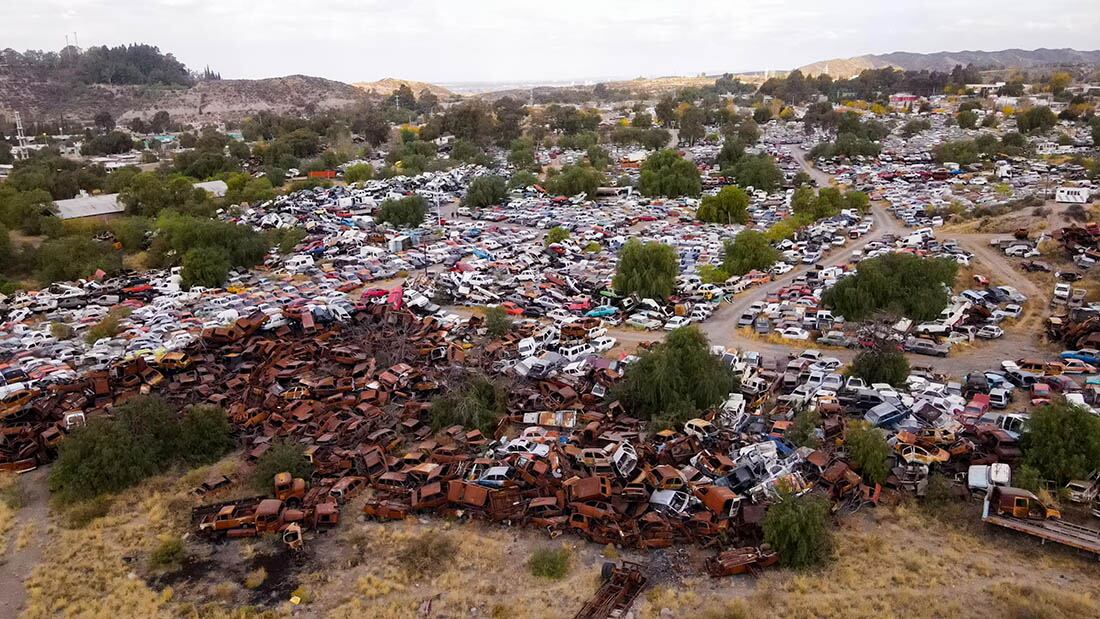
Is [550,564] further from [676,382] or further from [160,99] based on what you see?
[160,99]

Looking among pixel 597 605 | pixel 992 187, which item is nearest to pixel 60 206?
pixel 597 605

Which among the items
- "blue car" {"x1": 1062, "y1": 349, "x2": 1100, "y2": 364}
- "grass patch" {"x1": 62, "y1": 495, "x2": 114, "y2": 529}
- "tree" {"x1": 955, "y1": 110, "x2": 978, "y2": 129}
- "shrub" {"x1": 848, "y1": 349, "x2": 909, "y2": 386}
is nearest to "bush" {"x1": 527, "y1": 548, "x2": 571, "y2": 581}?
"grass patch" {"x1": 62, "y1": 495, "x2": 114, "y2": 529}

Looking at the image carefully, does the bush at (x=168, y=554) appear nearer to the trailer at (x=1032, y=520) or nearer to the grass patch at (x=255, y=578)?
the grass patch at (x=255, y=578)

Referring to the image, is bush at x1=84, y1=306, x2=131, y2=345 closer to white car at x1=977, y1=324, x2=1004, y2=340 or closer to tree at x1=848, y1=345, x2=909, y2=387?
tree at x1=848, y1=345, x2=909, y2=387

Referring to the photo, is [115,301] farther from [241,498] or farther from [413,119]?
[413,119]

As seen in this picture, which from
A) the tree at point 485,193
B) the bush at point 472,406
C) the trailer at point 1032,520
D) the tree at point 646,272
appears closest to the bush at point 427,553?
the bush at point 472,406

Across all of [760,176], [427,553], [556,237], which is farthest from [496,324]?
[760,176]
